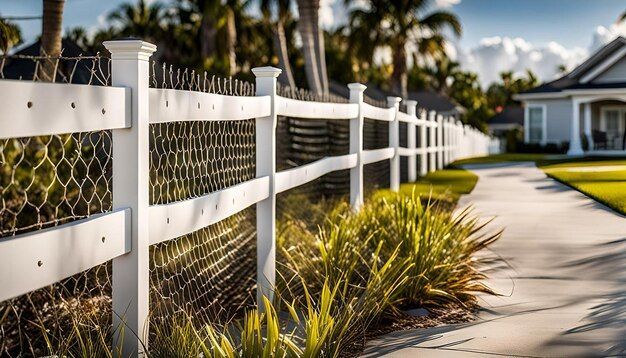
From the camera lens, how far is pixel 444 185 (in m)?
17.3

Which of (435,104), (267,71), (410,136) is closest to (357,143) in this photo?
(267,71)

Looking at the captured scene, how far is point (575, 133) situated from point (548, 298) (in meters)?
32.1

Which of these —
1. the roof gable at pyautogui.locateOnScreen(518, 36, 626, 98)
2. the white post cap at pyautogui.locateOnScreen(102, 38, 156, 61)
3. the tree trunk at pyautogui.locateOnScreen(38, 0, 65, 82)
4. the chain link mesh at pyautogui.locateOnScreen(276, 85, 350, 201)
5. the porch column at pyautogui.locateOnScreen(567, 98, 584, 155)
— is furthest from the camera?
the roof gable at pyautogui.locateOnScreen(518, 36, 626, 98)

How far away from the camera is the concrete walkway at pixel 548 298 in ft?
17.3

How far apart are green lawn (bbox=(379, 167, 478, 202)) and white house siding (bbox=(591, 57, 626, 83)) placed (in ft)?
62.5

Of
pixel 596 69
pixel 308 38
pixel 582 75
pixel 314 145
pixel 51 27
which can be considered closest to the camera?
pixel 314 145

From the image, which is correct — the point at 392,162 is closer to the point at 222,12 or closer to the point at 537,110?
the point at 222,12

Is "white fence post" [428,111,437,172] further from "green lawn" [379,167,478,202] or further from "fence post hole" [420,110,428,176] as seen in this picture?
"fence post hole" [420,110,428,176]

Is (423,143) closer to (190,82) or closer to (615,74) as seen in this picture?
(190,82)

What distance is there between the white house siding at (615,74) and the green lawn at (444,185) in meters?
19.1

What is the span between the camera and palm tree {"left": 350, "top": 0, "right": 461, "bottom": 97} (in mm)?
42562

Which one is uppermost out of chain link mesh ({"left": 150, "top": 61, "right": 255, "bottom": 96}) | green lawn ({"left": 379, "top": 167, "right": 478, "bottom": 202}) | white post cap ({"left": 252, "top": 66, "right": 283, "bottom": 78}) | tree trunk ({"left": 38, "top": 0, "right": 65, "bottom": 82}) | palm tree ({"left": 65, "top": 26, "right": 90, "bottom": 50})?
palm tree ({"left": 65, "top": 26, "right": 90, "bottom": 50})

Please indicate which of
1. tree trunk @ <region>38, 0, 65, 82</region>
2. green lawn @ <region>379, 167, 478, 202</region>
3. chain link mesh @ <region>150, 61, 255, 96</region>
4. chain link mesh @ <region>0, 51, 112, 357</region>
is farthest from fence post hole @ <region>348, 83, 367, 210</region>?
tree trunk @ <region>38, 0, 65, 82</region>

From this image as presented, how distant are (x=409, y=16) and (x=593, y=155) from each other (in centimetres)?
1191
